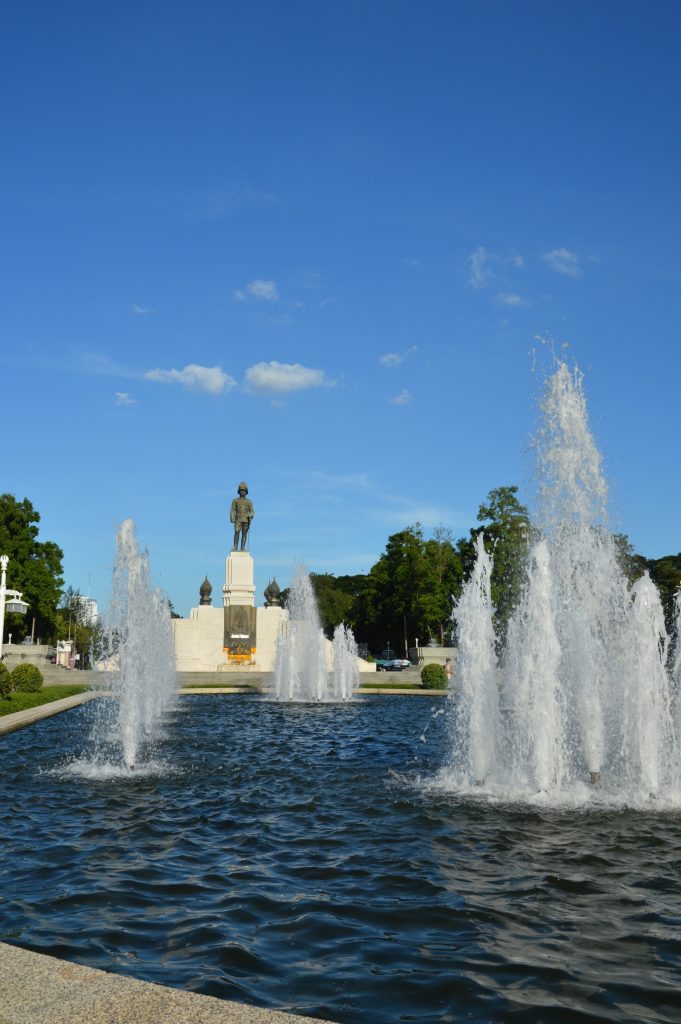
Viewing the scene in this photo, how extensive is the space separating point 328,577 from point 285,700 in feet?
250

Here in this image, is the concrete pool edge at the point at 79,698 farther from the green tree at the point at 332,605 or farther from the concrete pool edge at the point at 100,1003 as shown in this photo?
the green tree at the point at 332,605

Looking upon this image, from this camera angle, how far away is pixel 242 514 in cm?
4775

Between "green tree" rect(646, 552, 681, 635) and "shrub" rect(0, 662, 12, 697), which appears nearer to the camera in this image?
"shrub" rect(0, 662, 12, 697)

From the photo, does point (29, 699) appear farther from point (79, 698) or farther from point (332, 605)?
point (332, 605)

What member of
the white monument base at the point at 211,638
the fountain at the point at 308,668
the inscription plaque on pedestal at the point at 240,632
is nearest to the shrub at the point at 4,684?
the fountain at the point at 308,668

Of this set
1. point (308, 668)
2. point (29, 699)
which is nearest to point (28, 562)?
point (308, 668)

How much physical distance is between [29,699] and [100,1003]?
66.9 ft

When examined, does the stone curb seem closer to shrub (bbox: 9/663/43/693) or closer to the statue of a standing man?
shrub (bbox: 9/663/43/693)

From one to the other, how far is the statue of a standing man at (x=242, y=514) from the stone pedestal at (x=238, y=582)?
1.00 metres

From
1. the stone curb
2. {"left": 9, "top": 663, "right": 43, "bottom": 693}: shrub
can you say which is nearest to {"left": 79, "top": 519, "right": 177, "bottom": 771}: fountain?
the stone curb

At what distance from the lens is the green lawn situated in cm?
1993

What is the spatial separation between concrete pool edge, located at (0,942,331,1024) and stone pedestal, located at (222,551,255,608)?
141 ft

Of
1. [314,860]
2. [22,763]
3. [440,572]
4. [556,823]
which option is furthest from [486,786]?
[440,572]

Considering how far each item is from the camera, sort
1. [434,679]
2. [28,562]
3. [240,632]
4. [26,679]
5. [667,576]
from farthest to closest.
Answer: [667,576] → [28,562] → [240,632] → [434,679] → [26,679]
